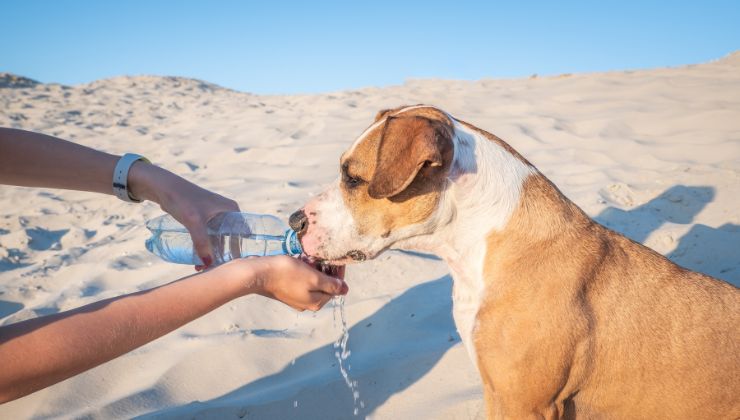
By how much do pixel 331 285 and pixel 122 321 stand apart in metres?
1.04

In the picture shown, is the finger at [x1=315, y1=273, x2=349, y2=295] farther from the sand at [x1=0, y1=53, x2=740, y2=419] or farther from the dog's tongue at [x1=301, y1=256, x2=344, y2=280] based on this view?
the sand at [x1=0, y1=53, x2=740, y2=419]

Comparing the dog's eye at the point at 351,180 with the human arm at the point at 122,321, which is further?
the dog's eye at the point at 351,180

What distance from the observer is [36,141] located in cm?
291

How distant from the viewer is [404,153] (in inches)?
89.4

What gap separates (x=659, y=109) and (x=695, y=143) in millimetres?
2296

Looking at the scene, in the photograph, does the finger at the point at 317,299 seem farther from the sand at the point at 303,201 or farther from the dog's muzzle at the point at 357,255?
the sand at the point at 303,201

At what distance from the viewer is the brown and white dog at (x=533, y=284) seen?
2.33 m

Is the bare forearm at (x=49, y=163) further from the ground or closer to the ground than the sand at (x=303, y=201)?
further from the ground

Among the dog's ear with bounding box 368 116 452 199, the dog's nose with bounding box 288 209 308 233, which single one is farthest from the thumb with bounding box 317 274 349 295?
the dog's ear with bounding box 368 116 452 199

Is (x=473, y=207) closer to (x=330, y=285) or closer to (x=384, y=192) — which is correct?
(x=384, y=192)

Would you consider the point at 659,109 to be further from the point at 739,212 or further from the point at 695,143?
the point at 739,212

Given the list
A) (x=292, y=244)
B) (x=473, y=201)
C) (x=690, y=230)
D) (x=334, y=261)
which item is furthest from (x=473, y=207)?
(x=690, y=230)

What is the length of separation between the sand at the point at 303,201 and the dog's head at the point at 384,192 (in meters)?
1.19

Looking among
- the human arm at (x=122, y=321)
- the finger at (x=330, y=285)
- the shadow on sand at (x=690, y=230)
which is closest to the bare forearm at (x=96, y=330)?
the human arm at (x=122, y=321)
